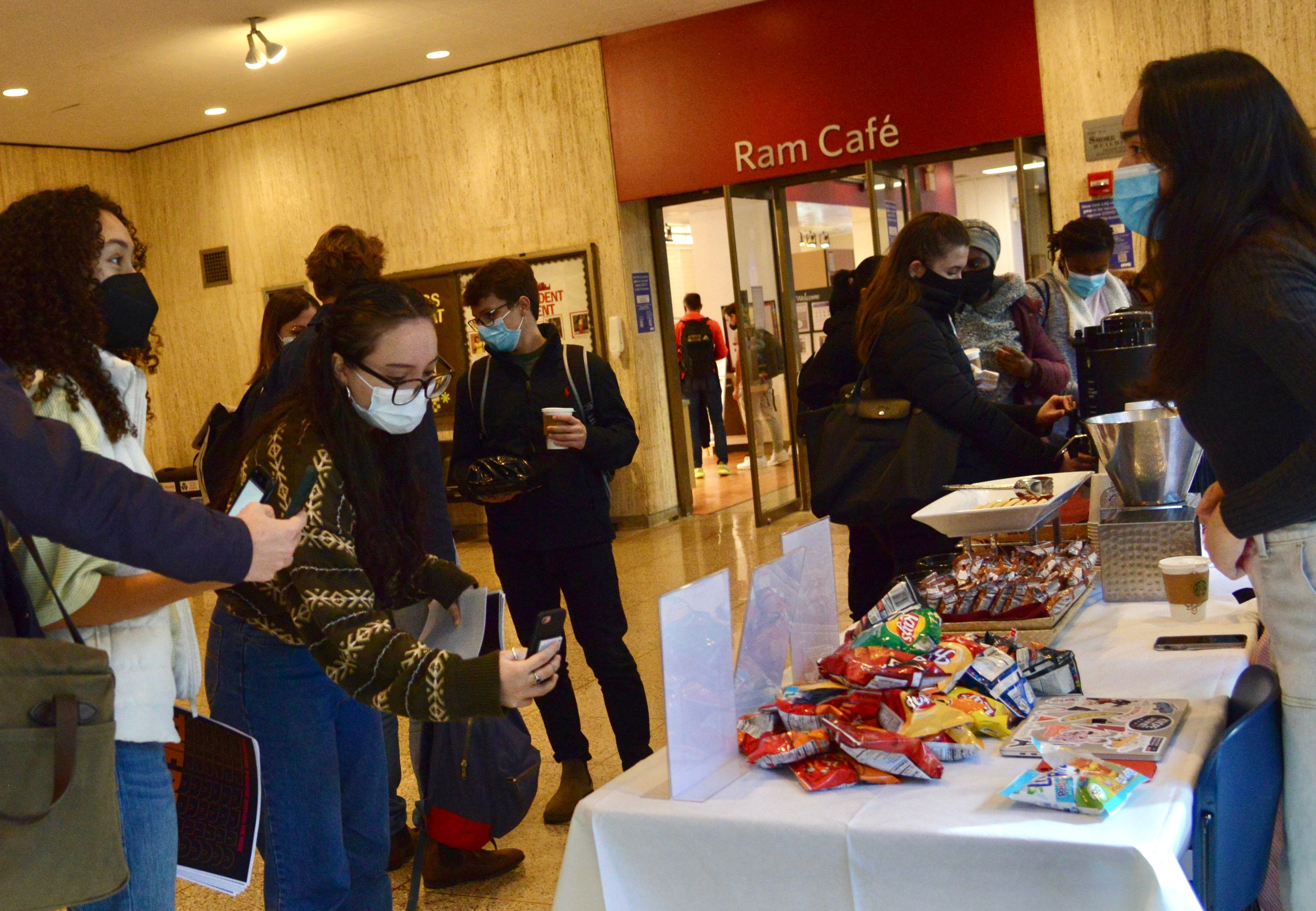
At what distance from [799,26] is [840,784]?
7134mm

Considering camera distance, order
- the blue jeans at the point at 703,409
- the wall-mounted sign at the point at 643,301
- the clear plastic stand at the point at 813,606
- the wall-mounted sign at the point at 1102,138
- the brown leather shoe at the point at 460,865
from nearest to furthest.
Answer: the clear plastic stand at the point at 813,606, the brown leather shoe at the point at 460,865, the wall-mounted sign at the point at 1102,138, the wall-mounted sign at the point at 643,301, the blue jeans at the point at 703,409

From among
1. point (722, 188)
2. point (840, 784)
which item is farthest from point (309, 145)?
point (840, 784)

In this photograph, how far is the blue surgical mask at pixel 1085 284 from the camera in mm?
4344

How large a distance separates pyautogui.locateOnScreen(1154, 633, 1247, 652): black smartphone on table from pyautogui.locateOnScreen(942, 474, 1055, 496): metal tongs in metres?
0.51

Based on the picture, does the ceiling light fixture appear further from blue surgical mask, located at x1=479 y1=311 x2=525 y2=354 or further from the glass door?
blue surgical mask, located at x1=479 y1=311 x2=525 y2=354

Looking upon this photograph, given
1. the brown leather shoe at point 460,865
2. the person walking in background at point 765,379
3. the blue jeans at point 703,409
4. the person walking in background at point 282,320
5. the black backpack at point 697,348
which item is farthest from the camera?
the blue jeans at point 703,409

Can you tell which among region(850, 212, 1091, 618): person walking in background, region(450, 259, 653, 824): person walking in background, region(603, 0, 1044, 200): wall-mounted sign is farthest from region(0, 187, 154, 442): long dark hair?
region(603, 0, 1044, 200): wall-mounted sign

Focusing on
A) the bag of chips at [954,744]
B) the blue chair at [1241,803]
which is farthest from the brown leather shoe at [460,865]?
the blue chair at [1241,803]

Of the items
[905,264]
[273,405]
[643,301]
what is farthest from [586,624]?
[643,301]

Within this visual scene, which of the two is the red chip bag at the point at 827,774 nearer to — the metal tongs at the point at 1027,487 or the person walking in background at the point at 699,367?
the metal tongs at the point at 1027,487

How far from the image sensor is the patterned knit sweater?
1.68 meters

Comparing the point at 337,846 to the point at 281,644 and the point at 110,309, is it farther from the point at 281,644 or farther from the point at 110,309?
the point at 110,309

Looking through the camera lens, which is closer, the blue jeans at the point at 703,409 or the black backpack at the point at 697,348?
the black backpack at the point at 697,348

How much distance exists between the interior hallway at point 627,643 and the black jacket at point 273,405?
0.56 metres
